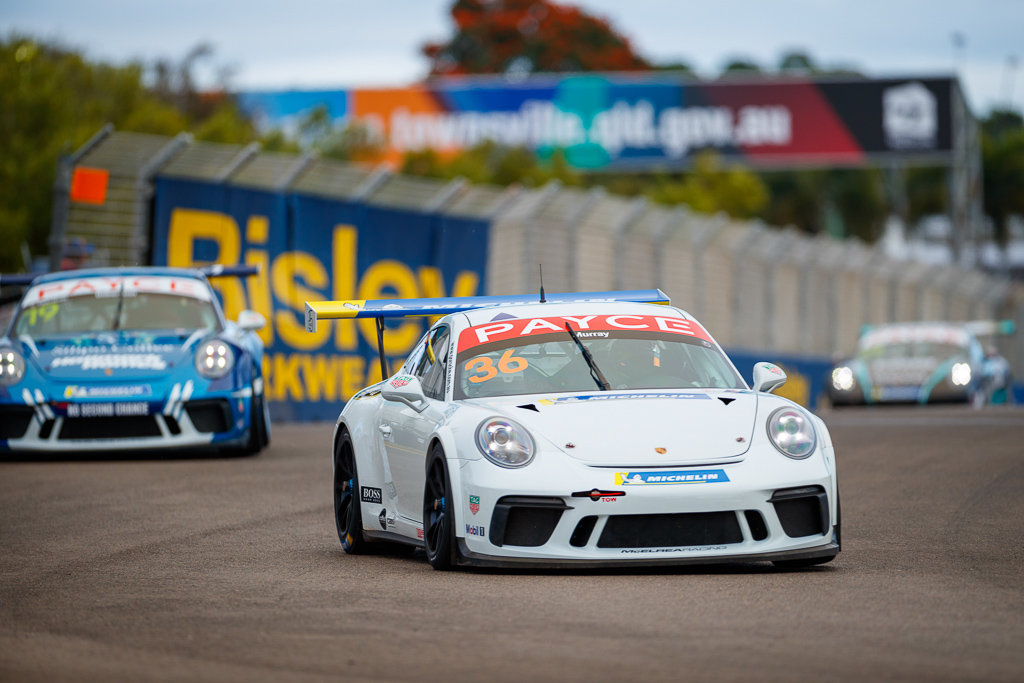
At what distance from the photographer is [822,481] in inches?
274

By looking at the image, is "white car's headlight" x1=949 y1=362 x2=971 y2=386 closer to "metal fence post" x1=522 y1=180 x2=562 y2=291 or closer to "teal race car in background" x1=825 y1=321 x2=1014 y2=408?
"teal race car in background" x1=825 y1=321 x2=1014 y2=408

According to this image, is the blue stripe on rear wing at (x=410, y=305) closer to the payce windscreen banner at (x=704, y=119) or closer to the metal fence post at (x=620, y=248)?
the metal fence post at (x=620, y=248)

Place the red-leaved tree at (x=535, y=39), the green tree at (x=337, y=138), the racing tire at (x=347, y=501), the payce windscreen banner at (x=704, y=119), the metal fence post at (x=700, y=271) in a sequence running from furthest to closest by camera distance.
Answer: the red-leaved tree at (x=535, y=39), the payce windscreen banner at (x=704, y=119), the green tree at (x=337, y=138), the metal fence post at (x=700, y=271), the racing tire at (x=347, y=501)

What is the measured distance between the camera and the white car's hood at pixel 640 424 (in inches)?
271

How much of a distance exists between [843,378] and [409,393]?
1700cm

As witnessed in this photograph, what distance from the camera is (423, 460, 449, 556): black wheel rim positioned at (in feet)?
23.7

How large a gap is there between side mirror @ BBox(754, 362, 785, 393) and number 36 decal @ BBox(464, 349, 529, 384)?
1031mm

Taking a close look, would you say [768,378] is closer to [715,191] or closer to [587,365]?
[587,365]

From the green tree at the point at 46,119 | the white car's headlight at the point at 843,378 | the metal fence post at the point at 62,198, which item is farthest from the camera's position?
the green tree at the point at 46,119

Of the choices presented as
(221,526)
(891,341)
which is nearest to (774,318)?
(891,341)

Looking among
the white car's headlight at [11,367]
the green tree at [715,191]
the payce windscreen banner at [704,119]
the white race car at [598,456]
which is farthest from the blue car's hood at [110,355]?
the payce windscreen banner at [704,119]

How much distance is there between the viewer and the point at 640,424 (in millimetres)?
7008

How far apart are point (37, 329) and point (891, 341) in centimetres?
1438

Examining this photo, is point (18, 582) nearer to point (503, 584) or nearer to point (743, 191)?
point (503, 584)
